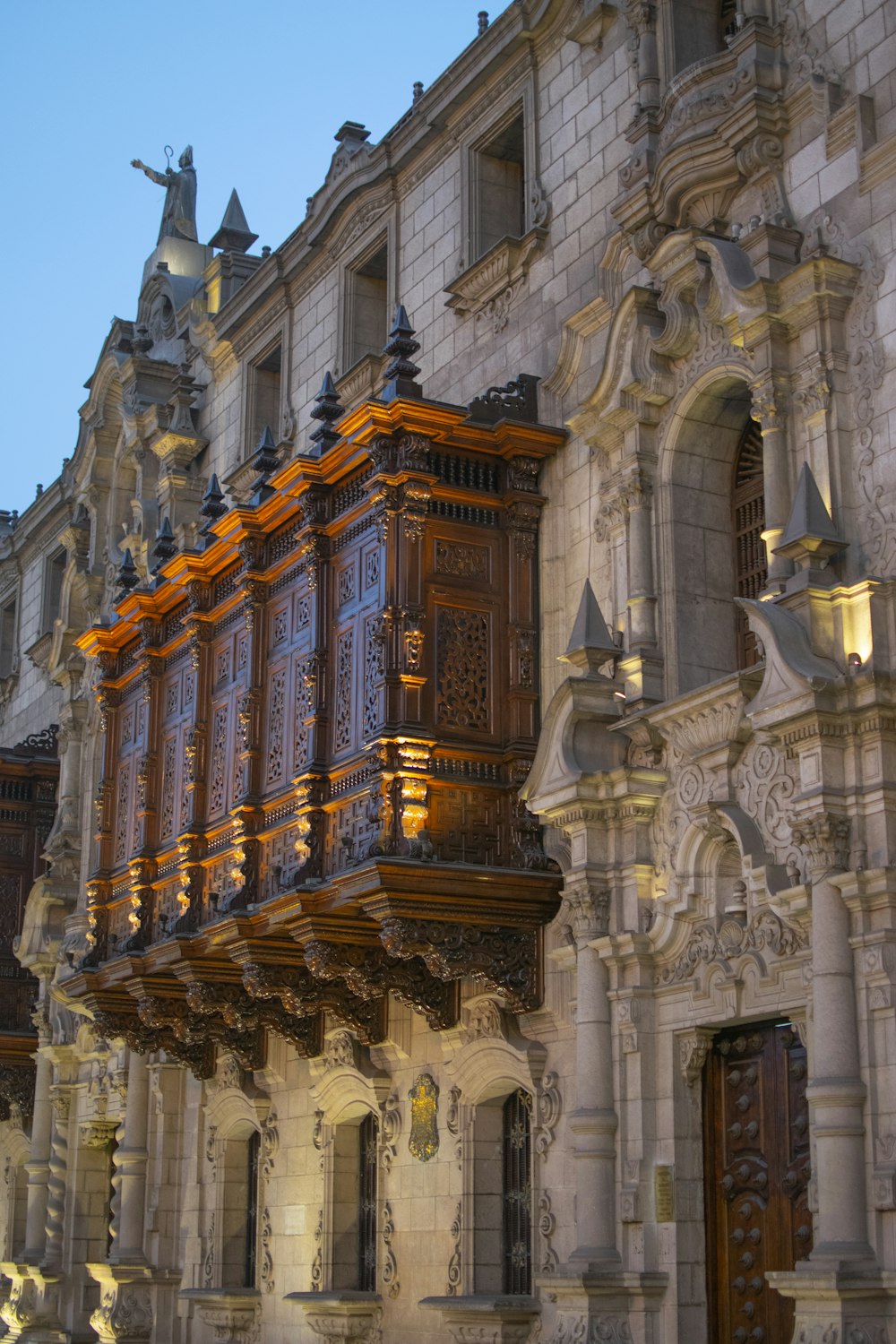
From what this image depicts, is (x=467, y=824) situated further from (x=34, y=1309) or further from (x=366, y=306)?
(x=34, y=1309)

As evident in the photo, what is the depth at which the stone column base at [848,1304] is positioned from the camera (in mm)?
11742

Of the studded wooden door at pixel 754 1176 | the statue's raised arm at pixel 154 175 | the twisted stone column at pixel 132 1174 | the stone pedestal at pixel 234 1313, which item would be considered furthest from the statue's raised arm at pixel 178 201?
the studded wooden door at pixel 754 1176

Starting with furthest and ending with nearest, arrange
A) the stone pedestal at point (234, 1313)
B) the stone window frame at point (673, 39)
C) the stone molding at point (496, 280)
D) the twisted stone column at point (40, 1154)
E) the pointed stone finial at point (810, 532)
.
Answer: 1. the twisted stone column at point (40, 1154)
2. the stone pedestal at point (234, 1313)
3. the stone molding at point (496, 280)
4. the stone window frame at point (673, 39)
5. the pointed stone finial at point (810, 532)

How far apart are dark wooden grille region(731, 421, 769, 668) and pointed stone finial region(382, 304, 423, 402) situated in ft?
9.71

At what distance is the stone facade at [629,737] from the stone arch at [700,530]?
0.03 metres

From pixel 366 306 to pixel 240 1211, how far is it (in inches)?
429

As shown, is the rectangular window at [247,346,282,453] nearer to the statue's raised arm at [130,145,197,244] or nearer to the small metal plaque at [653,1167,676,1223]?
the statue's raised arm at [130,145,197,244]

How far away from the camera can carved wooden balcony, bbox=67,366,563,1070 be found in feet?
52.9

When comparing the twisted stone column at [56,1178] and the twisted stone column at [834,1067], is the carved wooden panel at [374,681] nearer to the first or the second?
the twisted stone column at [834,1067]

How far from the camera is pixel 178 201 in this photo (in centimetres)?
3328

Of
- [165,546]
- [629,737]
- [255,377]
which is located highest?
[255,377]

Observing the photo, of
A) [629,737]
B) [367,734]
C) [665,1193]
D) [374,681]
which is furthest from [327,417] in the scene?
[665,1193]

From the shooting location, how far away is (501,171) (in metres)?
20.3

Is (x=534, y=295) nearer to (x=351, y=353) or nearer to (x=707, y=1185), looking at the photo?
(x=351, y=353)
